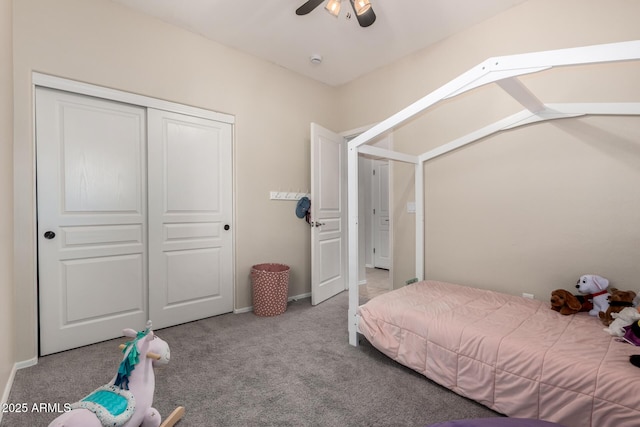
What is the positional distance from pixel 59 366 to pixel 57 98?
6.06ft

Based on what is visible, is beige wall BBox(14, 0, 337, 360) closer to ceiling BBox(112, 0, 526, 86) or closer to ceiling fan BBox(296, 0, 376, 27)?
ceiling BBox(112, 0, 526, 86)

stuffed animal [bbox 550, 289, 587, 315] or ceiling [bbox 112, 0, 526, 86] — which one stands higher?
ceiling [bbox 112, 0, 526, 86]

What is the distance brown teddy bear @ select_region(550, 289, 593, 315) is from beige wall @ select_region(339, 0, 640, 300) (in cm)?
22

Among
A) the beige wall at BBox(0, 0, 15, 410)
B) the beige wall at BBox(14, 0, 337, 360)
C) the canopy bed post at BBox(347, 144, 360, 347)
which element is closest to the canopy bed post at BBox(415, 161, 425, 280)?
the canopy bed post at BBox(347, 144, 360, 347)

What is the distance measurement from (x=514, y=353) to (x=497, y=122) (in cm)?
172

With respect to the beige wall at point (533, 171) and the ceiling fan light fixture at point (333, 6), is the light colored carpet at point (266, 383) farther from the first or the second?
the ceiling fan light fixture at point (333, 6)

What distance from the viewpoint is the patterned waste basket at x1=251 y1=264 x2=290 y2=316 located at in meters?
2.88

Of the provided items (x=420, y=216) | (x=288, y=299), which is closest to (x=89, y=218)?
(x=288, y=299)

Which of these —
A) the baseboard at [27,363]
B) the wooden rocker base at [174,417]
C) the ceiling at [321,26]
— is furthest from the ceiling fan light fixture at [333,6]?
the baseboard at [27,363]

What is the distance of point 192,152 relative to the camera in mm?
2770

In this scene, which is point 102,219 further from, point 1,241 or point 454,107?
point 454,107

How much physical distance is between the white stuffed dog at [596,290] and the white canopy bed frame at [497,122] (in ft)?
3.41

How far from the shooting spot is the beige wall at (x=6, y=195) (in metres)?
1.59

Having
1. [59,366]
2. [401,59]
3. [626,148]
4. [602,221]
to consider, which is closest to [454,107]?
[401,59]
